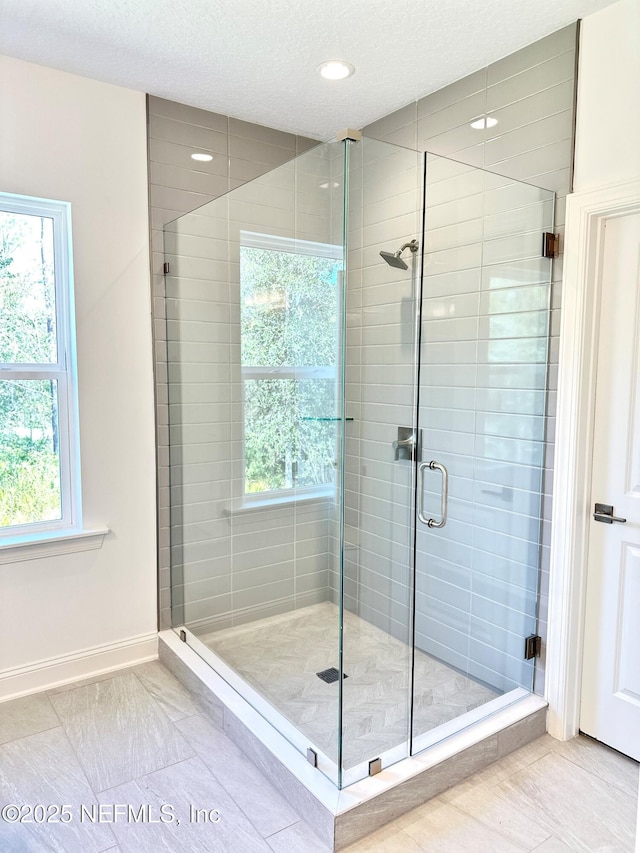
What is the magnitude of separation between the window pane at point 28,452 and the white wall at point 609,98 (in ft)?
7.70

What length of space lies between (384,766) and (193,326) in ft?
6.31

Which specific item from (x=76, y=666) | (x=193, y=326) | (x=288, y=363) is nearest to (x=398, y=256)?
(x=288, y=363)

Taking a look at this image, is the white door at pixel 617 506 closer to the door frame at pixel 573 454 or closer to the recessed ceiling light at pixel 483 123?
the door frame at pixel 573 454

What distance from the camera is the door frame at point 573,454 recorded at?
6.72ft

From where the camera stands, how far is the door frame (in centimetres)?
205

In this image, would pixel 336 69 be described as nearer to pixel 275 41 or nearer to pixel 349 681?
pixel 275 41

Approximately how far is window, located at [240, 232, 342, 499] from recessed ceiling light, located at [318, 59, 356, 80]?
763 millimetres

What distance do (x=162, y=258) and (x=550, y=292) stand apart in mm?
1748

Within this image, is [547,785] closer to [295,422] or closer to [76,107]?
[295,422]

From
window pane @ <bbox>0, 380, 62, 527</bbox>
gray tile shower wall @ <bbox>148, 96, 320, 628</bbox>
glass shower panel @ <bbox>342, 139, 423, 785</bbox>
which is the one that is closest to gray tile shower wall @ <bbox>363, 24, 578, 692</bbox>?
glass shower panel @ <bbox>342, 139, 423, 785</bbox>

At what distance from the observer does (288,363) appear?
2.27 m

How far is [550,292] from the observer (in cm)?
218

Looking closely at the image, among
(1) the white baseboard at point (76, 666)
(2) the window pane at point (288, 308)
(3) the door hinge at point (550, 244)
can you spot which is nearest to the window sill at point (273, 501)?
(2) the window pane at point (288, 308)

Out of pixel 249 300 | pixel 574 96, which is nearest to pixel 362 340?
pixel 249 300
